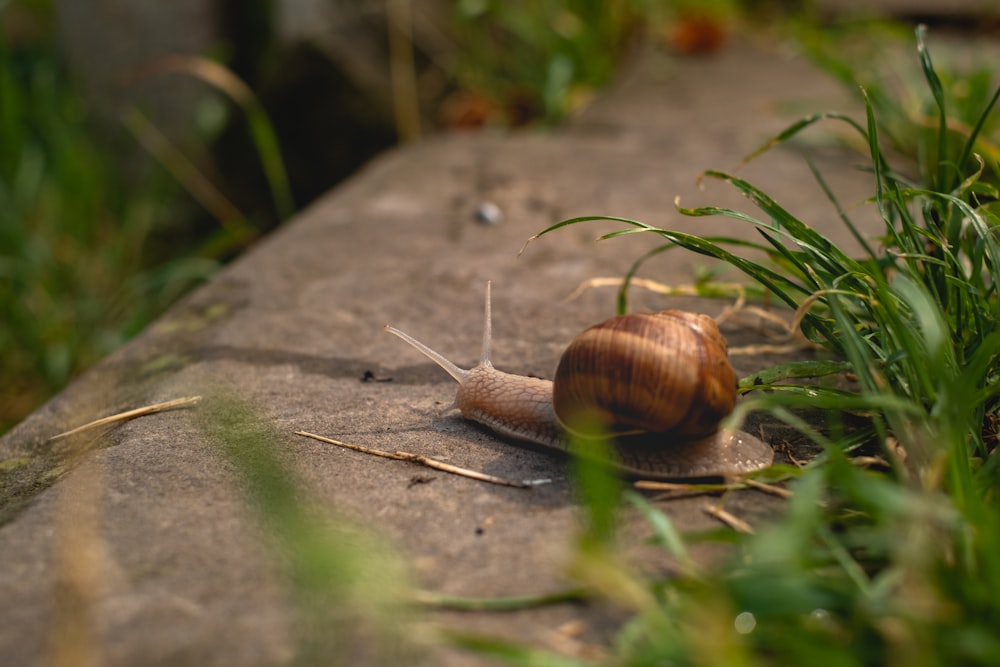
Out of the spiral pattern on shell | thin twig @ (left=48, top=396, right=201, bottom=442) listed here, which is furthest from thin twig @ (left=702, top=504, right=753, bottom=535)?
thin twig @ (left=48, top=396, right=201, bottom=442)

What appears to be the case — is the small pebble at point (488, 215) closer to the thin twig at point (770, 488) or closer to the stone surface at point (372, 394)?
the stone surface at point (372, 394)

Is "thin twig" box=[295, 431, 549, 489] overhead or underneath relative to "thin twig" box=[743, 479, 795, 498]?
underneath

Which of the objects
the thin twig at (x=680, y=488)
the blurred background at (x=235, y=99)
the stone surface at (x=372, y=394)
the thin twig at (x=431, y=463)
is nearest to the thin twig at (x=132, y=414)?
the stone surface at (x=372, y=394)

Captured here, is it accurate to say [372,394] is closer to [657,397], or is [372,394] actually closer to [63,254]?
[657,397]

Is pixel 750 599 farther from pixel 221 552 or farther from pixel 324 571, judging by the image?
pixel 221 552

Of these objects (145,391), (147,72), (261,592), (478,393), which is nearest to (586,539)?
(261,592)

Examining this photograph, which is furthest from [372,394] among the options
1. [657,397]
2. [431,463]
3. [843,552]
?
[843,552]

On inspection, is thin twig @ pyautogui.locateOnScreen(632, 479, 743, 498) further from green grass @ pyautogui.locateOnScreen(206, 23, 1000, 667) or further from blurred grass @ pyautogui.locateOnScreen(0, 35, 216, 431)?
blurred grass @ pyautogui.locateOnScreen(0, 35, 216, 431)
